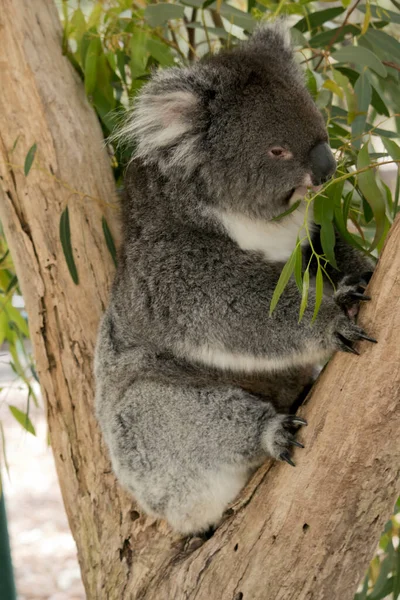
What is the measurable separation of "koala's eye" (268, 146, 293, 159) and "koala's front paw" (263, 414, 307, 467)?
2.23 feet

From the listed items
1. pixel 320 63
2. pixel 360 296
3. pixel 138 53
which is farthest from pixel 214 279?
pixel 320 63

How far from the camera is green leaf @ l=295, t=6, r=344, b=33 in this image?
2410mm

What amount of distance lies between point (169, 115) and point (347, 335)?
31.0 inches

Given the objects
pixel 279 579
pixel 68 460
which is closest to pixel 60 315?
pixel 68 460

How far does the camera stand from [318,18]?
2467 mm

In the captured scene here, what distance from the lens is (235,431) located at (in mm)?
1965

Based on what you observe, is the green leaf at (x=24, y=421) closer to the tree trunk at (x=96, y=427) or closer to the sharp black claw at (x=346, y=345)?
the tree trunk at (x=96, y=427)

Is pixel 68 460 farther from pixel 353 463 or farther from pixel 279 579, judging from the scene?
pixel 353 463

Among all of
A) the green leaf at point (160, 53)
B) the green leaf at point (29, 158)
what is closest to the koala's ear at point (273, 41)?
the green leaf at point (160, 53)

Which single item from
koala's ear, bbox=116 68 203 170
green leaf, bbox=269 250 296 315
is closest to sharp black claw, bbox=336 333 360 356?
green leaf, bbox=269 250 296 315

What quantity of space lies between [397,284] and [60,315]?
48.1 inches

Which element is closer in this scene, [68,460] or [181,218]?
[181,218]

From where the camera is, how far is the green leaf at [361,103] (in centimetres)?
213

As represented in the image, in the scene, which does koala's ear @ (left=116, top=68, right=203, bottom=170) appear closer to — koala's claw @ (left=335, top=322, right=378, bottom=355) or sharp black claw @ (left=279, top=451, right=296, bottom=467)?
koala's claw @ (left=335, top=322, right=378, bottom=355)
